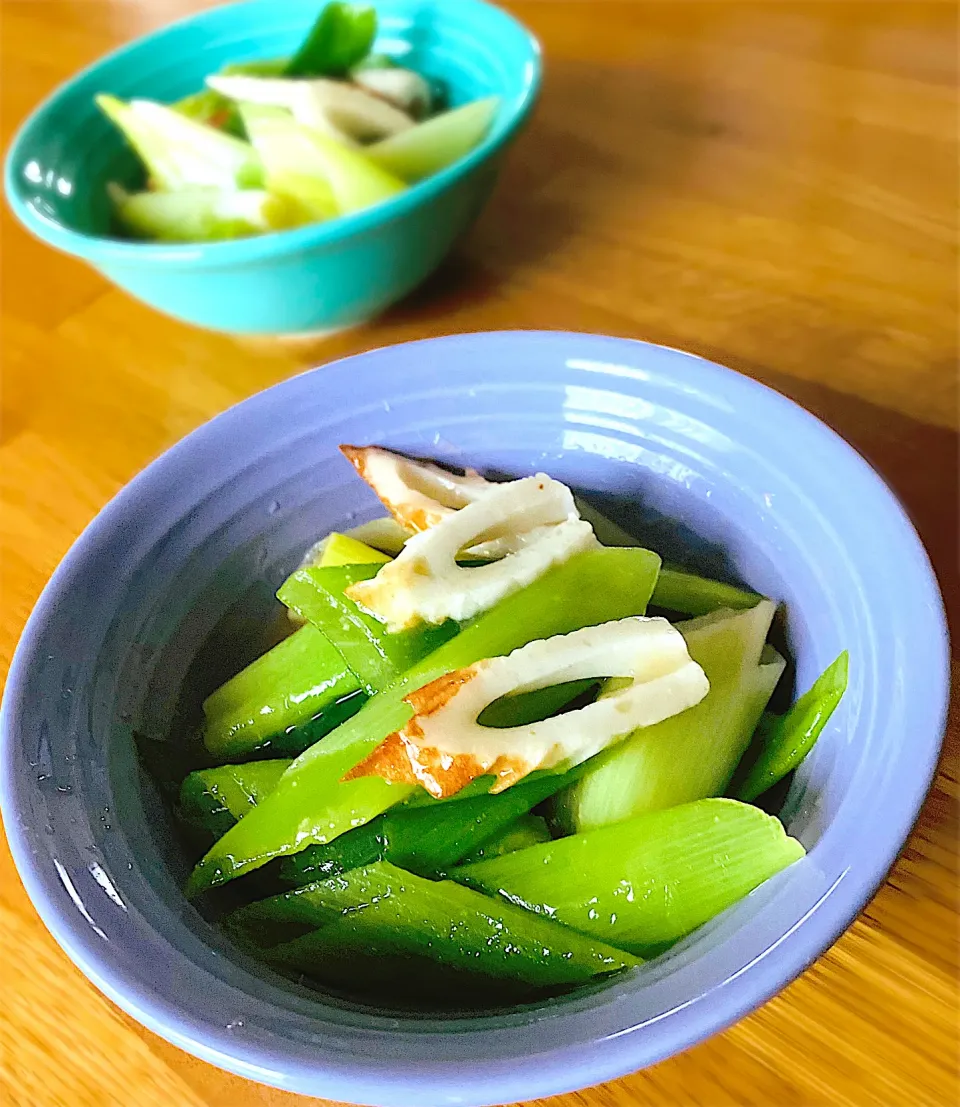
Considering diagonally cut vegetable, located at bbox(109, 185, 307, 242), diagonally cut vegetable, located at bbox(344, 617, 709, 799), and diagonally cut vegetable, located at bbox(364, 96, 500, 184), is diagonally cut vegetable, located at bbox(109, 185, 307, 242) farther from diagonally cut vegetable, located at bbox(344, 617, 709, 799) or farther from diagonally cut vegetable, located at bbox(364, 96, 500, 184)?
diagonally cut vegetable, located at bbox(344, 617, 709, 799)

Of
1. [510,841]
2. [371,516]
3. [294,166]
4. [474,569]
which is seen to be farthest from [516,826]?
[294,166]

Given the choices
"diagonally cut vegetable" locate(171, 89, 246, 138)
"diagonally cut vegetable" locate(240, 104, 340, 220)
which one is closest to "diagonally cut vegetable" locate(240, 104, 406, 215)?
"diagonally cut vegetable" locate(240, 104, 340, 220)

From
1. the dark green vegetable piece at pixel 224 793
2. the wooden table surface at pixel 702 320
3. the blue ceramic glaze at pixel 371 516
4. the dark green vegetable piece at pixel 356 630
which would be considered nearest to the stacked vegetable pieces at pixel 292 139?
the wooden table surface at pixel 702 320

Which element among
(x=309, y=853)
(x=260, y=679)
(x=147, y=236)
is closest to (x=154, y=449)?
(x=147, y=236)

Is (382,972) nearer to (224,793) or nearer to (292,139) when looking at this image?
(224,793)

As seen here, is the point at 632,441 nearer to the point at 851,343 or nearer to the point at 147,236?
the point at 851,343

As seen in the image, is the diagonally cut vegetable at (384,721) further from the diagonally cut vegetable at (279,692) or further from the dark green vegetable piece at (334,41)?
the dark green vegetable piece at (334,41)

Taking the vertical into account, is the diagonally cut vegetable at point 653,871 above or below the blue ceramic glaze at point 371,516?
below

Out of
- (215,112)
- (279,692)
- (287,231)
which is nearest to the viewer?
(279,692)
